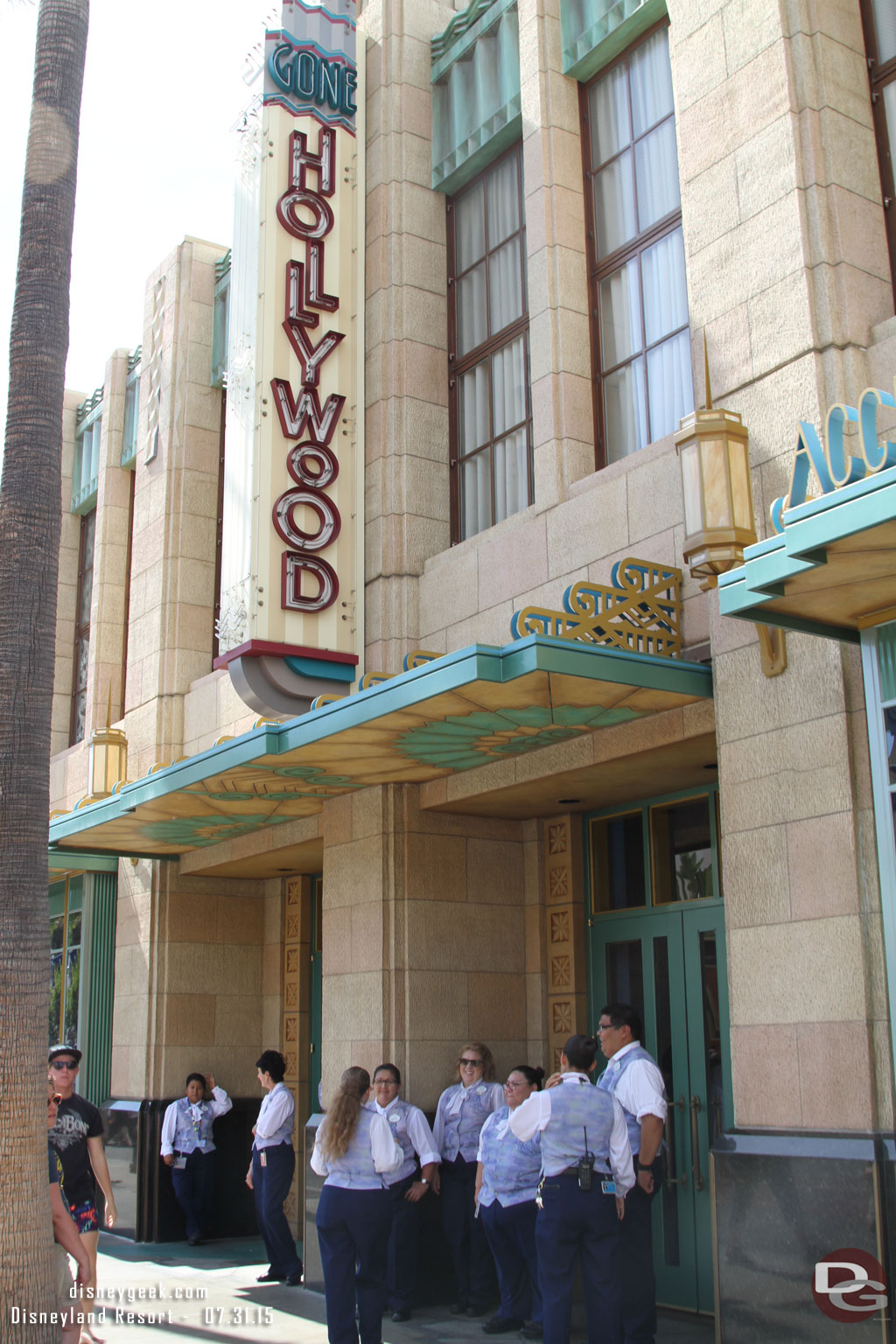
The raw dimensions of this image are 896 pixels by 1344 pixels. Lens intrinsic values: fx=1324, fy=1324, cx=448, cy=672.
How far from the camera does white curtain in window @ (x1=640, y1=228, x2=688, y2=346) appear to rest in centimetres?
1044

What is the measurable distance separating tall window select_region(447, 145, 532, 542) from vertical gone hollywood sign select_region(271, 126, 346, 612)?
123 cm

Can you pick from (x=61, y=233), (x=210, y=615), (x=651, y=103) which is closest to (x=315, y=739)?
(x=61, y=233)

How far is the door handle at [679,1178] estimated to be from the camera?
9789 millimetres

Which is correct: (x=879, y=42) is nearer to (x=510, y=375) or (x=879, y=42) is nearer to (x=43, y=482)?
(x=510, y=375)

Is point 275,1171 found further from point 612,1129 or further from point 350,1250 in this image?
point 612,1129

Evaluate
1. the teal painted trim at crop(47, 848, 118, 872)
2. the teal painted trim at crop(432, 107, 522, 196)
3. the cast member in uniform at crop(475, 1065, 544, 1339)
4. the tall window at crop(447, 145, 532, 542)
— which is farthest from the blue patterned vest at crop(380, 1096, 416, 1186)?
the teal painted trim at crop(432, 107, 522, 196)

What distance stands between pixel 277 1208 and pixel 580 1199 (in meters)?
4.95

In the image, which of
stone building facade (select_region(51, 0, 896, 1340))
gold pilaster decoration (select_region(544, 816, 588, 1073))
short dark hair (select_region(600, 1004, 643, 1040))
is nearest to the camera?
stone building facade (select_region(51, 0, 896, 1340))

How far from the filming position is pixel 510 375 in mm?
12141

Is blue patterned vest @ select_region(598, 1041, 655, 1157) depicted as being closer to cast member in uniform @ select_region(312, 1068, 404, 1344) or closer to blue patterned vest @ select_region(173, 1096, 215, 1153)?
cast member in uniform @ select_region(312, 1068, 404, 1344)

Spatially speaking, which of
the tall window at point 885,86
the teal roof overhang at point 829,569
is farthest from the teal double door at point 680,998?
the tall window at point 885,86

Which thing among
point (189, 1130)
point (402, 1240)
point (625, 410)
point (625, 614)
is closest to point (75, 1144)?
point (402, 1240)

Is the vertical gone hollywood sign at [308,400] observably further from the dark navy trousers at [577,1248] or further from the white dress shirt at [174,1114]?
the white dress shirt at [174,1114]

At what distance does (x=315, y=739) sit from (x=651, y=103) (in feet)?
19.9
